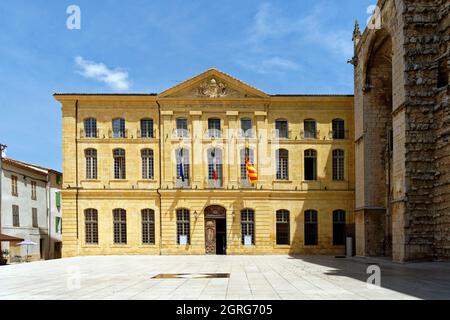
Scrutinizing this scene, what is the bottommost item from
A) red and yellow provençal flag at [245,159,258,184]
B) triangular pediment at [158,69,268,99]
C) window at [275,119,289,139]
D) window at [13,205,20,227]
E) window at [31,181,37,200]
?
window at [13,205,20,227]

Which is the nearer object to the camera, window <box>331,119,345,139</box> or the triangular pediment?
the triangular pediment

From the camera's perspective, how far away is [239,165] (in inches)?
1355

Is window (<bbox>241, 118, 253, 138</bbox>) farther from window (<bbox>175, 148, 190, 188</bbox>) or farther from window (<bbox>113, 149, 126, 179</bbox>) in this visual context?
window (<bbox>113, 149, 126, 179</bbox>)

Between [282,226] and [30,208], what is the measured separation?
2197 centimetres

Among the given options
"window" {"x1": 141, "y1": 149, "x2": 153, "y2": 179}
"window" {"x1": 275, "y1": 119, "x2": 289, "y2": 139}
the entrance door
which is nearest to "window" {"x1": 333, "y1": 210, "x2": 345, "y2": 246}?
"window" {"x1": 275, "y1": 119, "x2": 289, "y2": 139}

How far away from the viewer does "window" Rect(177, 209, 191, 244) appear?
34000 millimetres

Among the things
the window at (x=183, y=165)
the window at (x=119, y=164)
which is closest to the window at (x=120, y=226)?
the window at (x=119, y=164)

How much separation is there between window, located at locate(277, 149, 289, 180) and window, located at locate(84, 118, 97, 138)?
1441 centimetres

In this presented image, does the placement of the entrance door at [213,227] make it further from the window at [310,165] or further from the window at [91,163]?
the window at [91,163]

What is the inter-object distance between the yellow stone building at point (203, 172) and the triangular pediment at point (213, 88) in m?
0.08

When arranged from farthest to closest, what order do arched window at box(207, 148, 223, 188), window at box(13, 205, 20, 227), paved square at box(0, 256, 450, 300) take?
window at box(13, 205, 20, 227)
arched window at box(207, 148, 223, 188)
paved square at box(0, 256, 450, 300)

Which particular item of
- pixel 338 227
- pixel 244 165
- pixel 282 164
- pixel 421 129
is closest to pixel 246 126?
pixel 244 165
